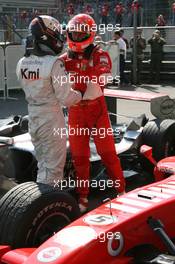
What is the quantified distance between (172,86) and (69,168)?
10079 mm

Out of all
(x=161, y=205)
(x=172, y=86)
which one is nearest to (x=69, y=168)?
(x=161, y=205)

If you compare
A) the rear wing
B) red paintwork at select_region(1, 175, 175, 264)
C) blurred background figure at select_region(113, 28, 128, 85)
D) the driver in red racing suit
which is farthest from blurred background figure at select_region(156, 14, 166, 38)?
red paintwork at select_region(1, 175, 175, 264)

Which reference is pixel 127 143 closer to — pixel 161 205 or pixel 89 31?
pixel 89 31

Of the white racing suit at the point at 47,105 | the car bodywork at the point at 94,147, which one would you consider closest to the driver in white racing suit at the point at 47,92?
the white racing suit at the point at 47,105

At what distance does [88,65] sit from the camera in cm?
448

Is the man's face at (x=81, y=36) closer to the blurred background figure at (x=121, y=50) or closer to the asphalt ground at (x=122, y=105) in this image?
the asphalt ground at (x=122, y=105)

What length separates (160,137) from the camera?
18.2 feet

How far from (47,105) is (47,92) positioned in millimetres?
118

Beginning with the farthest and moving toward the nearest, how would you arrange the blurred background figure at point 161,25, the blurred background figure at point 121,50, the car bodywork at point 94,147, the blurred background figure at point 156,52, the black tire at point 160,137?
the blurred background figure at point 161,25
the blurred background figure at point 156,52
the blurred background figure at point 121,50
the black tire at point 160,137
the car bodywork at point 94,147

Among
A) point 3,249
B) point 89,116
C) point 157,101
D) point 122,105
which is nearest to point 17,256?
point 3,249

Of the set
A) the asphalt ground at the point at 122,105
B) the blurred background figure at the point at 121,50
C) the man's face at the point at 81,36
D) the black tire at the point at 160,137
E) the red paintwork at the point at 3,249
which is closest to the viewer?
the red paintwork at the point at 3,249

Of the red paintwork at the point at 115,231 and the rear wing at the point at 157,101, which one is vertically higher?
the rear wing at the point at 157,101

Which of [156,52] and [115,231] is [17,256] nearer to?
[115,231]

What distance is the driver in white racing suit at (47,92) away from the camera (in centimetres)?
413
